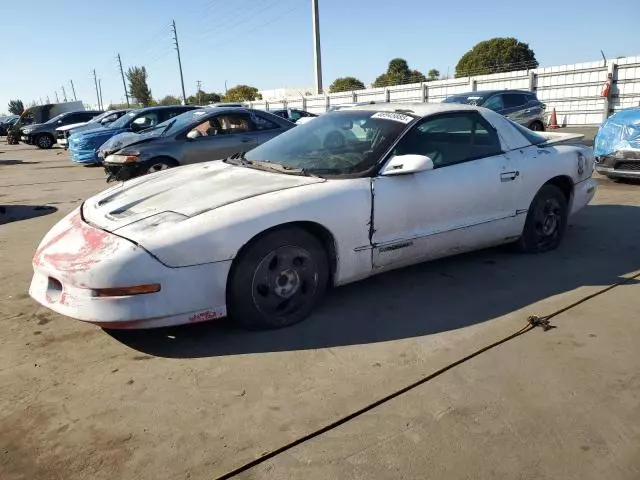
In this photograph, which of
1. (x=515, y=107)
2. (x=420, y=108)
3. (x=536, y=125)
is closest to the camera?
(x=420, y=108)

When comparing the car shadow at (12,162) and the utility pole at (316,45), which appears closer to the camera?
Answer: the car shadow at (12,162)

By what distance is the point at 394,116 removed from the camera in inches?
151

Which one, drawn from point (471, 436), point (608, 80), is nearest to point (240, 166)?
point (471, 436)

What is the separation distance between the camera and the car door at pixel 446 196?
11.2ft

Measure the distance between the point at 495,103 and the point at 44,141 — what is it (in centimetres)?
1796

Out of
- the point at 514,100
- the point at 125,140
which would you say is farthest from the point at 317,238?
the point at 514,100

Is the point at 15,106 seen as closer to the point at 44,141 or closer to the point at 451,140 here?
the point at 44,141

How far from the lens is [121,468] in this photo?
200cm

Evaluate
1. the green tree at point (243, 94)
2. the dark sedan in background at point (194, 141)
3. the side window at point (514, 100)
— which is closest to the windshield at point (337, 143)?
the dark sedan in background at point (194, 141)

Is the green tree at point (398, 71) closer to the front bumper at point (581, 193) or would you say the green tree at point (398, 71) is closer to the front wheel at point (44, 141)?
the front wheel at point (44, 141)

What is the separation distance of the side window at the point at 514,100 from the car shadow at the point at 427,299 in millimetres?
8295

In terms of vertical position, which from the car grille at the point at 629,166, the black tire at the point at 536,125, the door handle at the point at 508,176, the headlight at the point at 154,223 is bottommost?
the car grille at the point at 629,166

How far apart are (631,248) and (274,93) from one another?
69.8 metres

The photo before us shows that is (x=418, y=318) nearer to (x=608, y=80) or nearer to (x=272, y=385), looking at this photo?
(x=272, y=385)
